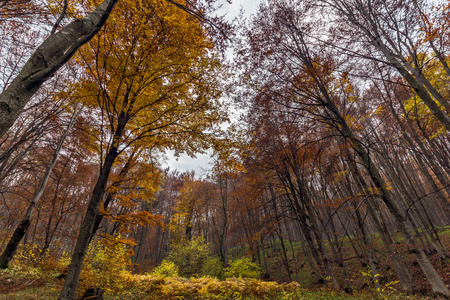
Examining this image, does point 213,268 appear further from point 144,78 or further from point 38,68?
point 38,68

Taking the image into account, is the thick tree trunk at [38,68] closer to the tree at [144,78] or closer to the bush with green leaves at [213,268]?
the tree at [144,78]

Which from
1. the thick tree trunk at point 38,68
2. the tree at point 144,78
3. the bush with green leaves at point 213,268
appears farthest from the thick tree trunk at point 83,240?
the bush with green leaves at point 213,268

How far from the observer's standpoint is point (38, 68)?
5.21ft

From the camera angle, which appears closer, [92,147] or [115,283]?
[92,147]

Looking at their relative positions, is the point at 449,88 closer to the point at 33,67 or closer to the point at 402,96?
the point at 402,96

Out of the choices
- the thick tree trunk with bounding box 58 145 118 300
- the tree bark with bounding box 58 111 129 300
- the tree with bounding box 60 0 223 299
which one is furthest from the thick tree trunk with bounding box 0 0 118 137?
the thick tree trunk with bounding box 58 145 118 300

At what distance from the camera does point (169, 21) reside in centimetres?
417

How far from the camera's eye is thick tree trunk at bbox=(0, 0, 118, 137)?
1399 millimetres

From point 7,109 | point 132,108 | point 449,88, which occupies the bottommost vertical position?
point 7,109

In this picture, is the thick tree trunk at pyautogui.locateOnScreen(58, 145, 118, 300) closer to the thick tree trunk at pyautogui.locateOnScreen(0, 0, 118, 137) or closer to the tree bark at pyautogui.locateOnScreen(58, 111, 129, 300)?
the tree bark at pyautogui.locateOnScreen(58, 111, 129, 300)

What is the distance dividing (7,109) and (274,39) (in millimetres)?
5812

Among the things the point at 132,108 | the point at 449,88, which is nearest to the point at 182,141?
the point at 132,108

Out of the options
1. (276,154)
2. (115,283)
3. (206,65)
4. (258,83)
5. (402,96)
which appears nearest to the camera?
(206,65)

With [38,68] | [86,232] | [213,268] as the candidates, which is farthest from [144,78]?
[213,268]
